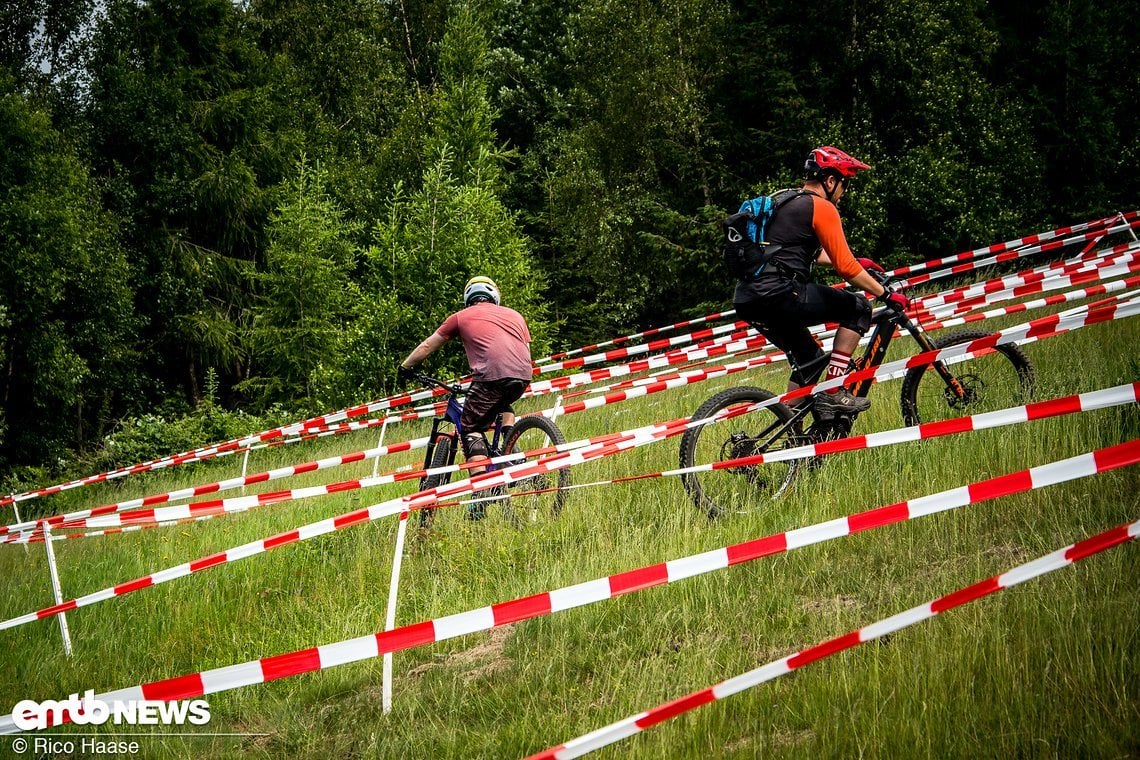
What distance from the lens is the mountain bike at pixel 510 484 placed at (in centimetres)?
637

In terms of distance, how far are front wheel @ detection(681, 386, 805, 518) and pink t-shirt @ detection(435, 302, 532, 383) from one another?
66.9 inches

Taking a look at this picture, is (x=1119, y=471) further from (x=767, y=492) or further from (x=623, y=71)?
(x=623, y=71)

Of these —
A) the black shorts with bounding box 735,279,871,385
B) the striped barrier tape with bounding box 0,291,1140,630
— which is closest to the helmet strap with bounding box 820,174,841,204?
the black shorts with bounding box 735,279,871,385

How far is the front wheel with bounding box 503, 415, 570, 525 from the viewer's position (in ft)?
20.8

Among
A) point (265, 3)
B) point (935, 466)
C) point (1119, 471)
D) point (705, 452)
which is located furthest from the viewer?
point (265, 3)

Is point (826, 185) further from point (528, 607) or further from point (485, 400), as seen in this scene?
point (528, 607)

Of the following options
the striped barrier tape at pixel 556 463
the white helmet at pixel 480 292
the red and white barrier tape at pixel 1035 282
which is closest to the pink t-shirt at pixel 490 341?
the white helmet at pixel 480 292

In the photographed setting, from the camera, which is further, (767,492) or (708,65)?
(708,65)

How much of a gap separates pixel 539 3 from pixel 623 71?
13063 millimetres

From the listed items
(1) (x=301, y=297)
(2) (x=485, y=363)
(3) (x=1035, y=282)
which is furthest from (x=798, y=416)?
(1) (x=301, y=297)

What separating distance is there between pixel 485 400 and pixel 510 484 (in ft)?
2.30

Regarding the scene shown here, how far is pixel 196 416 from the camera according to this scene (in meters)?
22.4

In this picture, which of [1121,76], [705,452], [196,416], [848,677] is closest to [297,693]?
[848,677]

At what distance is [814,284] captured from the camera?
212 inches
